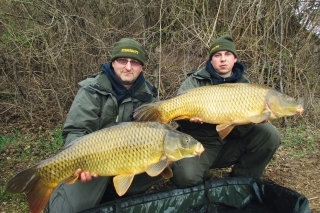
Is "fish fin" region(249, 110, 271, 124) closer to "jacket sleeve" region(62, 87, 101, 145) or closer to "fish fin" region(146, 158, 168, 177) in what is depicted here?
"fish fin" region(146, 158, 168, 177)

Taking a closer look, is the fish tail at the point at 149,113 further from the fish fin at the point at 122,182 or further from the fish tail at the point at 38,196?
the fish tail at the point at 38,196

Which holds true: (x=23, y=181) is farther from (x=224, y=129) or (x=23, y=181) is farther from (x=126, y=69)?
(x=224, y=129)

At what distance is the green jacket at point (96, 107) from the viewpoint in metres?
1.85

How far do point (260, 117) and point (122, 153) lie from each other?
0.82 metres

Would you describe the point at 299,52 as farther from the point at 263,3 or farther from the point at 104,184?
the point at 104,184

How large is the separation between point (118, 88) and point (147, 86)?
0.20 m

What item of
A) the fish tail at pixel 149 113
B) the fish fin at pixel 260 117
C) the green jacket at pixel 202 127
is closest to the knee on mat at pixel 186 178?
the green jacket at pixel 202 127

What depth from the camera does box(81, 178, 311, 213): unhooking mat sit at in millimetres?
1779

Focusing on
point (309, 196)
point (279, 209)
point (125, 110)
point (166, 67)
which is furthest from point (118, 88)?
point (166, 67)

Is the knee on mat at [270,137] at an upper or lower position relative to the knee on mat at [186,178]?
upper

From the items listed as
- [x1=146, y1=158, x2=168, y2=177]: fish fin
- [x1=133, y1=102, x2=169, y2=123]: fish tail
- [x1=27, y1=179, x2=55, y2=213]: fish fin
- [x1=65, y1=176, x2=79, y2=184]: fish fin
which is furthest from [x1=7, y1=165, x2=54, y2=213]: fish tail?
[x1=133, y1=102, x2=169, y2=123]: fish tail

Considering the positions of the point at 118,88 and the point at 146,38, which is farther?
the point at 146,38

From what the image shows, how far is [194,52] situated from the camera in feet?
13.1

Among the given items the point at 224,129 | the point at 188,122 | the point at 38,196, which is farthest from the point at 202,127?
the point at 38,196
